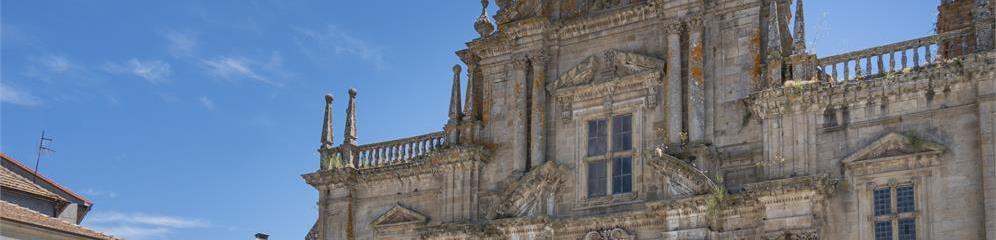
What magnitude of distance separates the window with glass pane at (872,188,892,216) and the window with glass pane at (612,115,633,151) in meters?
4.95

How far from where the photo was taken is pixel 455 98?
27.8 metres

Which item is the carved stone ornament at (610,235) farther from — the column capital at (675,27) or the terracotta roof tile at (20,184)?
the terracotta roof tile at (20,184)

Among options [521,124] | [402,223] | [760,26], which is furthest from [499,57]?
[760,26]

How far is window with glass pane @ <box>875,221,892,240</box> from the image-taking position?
70.4ft

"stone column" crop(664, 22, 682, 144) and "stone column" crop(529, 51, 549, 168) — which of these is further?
"stone column" crop(529, 51, 549, 168)

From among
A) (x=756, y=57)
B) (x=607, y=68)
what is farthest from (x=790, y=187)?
(x=607, y=68)

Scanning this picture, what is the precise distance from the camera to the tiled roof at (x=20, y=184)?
23.7 metres

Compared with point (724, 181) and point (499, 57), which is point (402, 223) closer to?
point (499, 57)

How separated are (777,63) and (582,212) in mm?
4547

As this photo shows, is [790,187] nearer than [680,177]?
Yes

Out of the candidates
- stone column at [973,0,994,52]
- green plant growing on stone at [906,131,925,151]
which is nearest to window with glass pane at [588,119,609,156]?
green plant growing on stone at [906,131,925,151]

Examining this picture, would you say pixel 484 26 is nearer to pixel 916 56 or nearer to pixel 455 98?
pixel 455 98

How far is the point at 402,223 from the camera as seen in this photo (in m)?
27.1

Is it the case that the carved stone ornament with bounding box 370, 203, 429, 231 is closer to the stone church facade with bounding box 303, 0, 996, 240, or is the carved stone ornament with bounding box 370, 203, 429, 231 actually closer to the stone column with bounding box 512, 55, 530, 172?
the stone church facade with bounding box 303, 0, 996, 240
